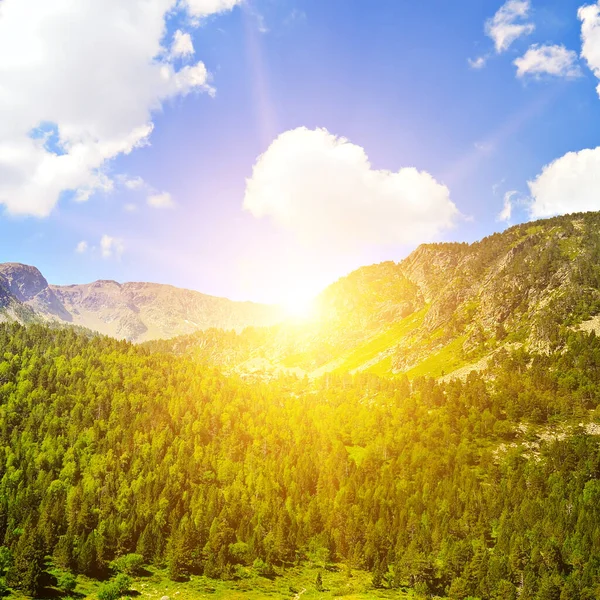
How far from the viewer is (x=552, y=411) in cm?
19912

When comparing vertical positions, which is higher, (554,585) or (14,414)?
(14,414)

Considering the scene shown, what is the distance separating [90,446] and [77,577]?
82233mm

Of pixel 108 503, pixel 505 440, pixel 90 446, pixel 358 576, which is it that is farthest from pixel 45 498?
pixel 505 440

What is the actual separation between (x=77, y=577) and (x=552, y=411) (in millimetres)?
210301

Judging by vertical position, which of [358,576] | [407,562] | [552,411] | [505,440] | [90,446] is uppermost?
[552,411]

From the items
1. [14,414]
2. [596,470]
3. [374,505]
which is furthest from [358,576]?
[14,414]

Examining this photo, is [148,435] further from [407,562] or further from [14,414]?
[407,562]

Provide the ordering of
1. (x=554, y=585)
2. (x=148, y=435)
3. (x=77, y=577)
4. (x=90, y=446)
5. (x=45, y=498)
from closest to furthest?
(x=554, y=585) < (x=77, y=577) < (x=45, y=498) < (x=90, y=446) < (x=148, y=435)

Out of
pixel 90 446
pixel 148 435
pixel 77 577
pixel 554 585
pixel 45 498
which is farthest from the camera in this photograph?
pixel 148 435

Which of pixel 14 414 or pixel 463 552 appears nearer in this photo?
pixel 463 552

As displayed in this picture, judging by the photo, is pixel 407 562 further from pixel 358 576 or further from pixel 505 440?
pixel 505 440

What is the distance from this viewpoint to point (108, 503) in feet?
486

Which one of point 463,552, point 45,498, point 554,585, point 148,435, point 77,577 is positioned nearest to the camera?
point 554,585

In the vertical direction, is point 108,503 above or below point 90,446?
below
